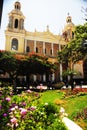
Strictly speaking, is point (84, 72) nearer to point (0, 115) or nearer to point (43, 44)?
point (43, 44)

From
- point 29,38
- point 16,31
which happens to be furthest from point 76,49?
point 29,38

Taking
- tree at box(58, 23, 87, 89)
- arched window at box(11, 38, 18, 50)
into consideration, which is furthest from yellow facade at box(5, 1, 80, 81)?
tree at box(58, 23, 87, 89)

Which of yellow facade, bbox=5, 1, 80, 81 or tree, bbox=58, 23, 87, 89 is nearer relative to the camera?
tree, bbox=58, 23, 87, 89

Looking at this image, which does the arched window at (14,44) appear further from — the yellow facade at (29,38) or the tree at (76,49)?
the tree at (76,49)

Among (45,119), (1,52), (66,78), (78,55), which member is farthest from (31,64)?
(45,119)

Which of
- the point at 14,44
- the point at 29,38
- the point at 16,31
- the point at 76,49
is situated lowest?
the point at 76,49

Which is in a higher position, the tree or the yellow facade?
the yellow facade

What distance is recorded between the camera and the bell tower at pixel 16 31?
52.5 ft

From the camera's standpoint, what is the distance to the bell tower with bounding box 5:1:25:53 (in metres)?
16.0

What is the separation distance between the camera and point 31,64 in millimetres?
10805

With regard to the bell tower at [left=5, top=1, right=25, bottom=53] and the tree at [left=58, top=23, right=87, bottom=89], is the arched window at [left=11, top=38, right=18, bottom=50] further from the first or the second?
the tree at [left=58, top=23, right=87, bottom=89]

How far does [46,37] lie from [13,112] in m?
15.7

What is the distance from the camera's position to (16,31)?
16.6m

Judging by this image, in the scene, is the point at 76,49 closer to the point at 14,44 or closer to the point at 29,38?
the point at 14,44
